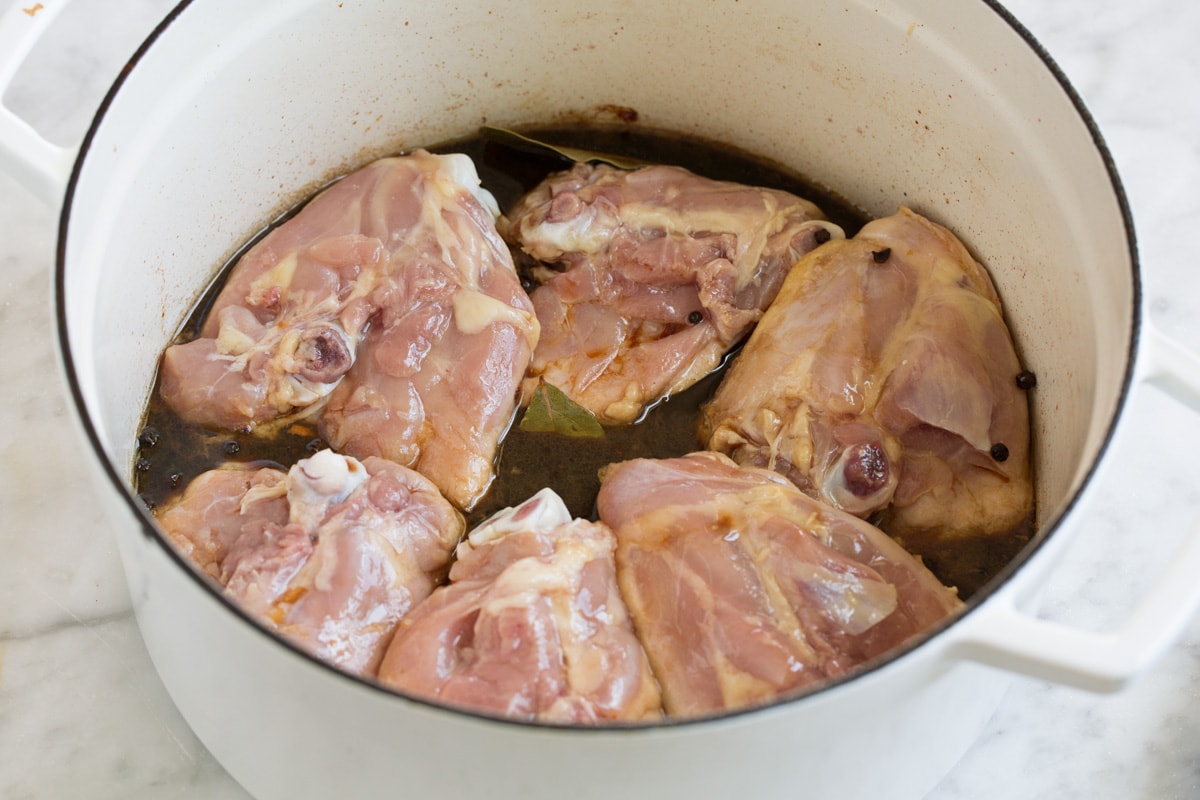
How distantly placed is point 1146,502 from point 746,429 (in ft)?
2.46

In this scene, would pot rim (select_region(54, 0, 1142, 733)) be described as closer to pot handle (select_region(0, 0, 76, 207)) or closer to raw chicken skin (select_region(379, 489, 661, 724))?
pot handle (select_region(0, 0, 76, 207))

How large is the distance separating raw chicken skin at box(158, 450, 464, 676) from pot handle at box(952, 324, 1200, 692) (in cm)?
81

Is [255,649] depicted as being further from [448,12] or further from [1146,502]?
[1146,502]

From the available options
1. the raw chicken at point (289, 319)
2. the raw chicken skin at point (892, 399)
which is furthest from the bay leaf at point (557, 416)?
the raw chicken at point (289, 319)

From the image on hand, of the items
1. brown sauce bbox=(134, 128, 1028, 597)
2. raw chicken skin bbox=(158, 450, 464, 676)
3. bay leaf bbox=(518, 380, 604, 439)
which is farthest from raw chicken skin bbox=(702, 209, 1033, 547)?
raw chicken skin bbox=(158, 450, 464, 676)

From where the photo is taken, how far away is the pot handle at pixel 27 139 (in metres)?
1.65

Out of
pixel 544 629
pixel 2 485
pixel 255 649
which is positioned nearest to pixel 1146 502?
pixel 544 629

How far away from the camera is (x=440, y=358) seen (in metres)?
2.09

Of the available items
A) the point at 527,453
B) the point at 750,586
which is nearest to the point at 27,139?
the point at 527,453

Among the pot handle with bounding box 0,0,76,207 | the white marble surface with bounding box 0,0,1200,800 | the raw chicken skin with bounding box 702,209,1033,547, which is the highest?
the pot handle with bounding box 0,0,76,207

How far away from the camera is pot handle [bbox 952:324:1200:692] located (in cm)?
133

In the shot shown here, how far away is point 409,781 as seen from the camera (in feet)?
4.72

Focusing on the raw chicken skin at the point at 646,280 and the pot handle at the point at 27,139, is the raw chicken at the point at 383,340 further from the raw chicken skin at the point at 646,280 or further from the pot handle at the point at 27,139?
the pot handle at the point at 27,139

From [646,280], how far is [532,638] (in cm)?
79
